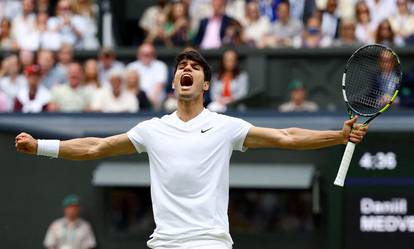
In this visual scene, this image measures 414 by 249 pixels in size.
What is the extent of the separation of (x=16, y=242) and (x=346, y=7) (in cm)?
483

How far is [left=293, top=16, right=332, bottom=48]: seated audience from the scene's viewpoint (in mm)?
14212

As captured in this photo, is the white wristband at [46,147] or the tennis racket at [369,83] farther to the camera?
the tennis racket at [369,83]

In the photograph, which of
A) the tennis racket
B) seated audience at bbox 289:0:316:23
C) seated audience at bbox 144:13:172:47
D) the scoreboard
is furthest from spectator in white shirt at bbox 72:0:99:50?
the tennis racket

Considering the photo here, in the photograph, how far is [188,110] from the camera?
22.9 ft

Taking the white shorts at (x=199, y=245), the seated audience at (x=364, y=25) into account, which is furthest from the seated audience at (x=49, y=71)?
the white shorts at (x=199, y=245)

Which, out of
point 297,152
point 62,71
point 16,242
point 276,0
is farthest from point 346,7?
point 16,242

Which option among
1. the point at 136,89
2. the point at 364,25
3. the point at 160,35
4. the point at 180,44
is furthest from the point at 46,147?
the point at 160,35

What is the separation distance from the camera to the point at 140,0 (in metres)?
16.9

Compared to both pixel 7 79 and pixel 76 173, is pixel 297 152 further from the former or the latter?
pixel 7 79

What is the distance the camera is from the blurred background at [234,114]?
494 inches

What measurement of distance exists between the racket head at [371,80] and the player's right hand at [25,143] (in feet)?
6.36

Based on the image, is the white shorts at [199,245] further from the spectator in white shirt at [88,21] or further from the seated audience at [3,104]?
the spectator in white shirt at [88,21]

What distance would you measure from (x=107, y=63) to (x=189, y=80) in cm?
770

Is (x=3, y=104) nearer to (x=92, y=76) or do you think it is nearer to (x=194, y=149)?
(x=92, y=76)
